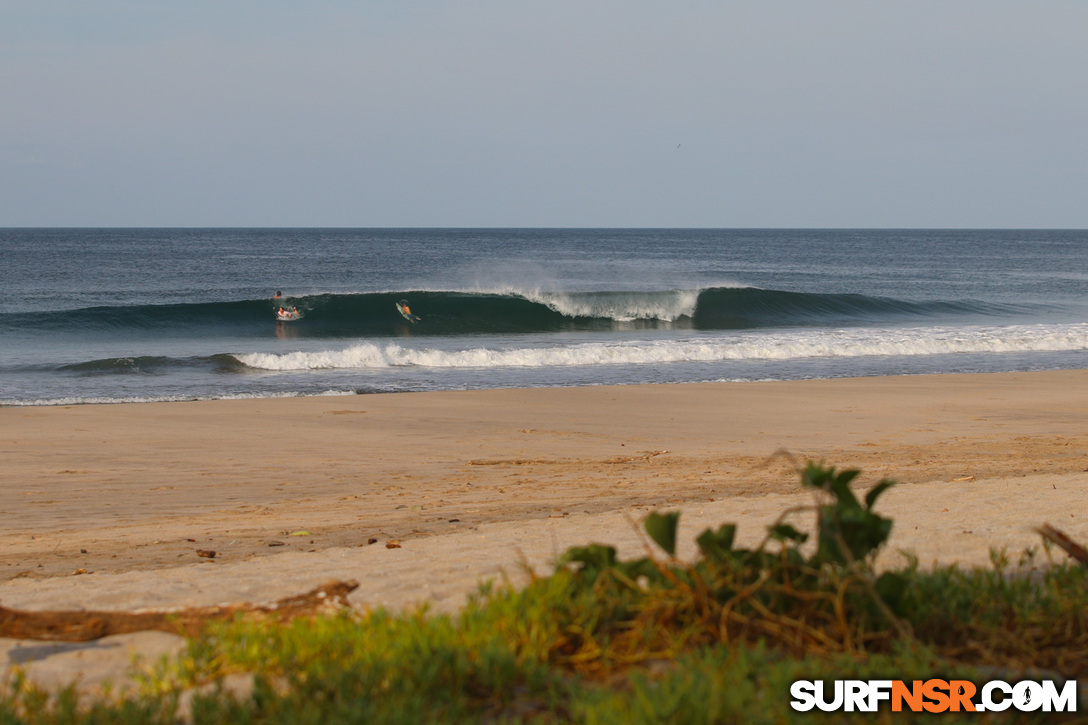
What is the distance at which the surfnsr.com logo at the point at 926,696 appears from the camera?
7.66 feet

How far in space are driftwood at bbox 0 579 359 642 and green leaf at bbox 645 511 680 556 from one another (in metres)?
1.31

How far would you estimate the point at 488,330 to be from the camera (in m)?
26.0

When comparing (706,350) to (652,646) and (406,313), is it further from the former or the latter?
(652,646)

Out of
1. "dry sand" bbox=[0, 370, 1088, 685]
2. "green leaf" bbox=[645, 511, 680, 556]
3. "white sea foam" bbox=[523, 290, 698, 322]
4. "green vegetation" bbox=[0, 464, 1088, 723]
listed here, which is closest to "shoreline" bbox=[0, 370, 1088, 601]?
"dry sand" bbox=[0, 370, 1088, 685]

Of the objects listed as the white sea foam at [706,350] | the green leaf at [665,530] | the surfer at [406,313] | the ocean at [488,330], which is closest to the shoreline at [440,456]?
the ocean at [488,330]

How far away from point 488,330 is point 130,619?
74.4ft

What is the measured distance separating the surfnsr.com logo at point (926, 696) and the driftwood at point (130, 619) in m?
1.82

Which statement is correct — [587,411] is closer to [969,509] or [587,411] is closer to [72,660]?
[969,509]

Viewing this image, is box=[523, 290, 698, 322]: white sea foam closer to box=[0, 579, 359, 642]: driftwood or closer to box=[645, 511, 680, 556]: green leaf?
box=[0, 579, 359, 642]: driftwood

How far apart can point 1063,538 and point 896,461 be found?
230 inches

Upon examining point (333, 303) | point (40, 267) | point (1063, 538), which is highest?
point (40, 267)

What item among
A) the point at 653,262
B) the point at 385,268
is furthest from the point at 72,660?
the point at 653,262

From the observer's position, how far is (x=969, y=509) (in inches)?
228

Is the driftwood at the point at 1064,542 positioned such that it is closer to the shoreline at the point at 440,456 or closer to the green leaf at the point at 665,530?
the green leaf at the point at 665,530
